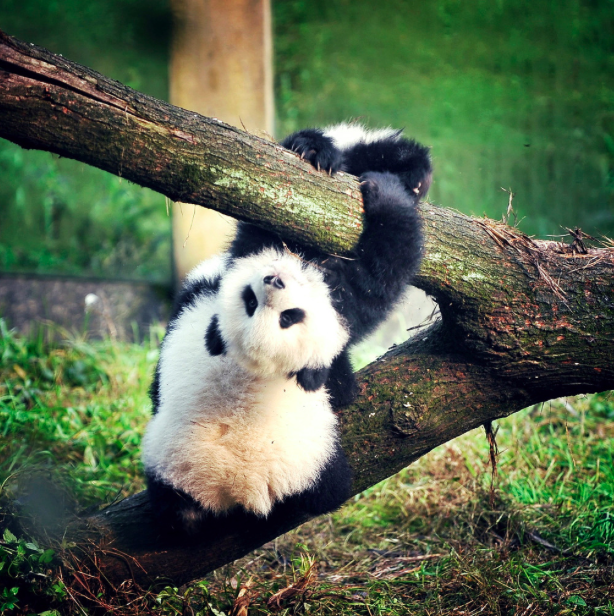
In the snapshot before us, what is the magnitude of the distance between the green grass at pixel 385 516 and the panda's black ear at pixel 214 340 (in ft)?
3.08

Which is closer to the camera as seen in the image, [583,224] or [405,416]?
[405,416]

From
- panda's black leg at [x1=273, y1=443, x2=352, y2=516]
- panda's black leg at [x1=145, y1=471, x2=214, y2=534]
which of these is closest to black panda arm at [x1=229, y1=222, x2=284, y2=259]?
panda's black leg at [x1=273, y1=443, x2=352, y2=516]

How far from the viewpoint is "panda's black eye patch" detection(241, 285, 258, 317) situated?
199 cm

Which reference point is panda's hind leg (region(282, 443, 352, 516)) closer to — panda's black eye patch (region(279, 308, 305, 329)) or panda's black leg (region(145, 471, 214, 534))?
panda's black leg (region(145, 471, 214, 534))

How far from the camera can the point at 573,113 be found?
6.32 m

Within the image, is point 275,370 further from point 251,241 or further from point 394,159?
point 394,159

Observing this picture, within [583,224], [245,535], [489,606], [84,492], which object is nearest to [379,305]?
[245,535]

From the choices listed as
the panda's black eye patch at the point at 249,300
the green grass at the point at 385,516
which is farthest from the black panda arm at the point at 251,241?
the green grass at the point at 385,516

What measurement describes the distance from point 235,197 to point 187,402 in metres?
0.77

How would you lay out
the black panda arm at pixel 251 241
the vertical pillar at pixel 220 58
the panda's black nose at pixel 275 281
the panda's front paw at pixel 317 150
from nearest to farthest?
the panda's black nose at pixel 275 281 < the panda's front paw at pixel 317 150 < the black panda arm at pixel 251 241 < the vertical pillar at pixel 220 58

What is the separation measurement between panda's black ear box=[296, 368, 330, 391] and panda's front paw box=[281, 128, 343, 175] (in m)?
0.72

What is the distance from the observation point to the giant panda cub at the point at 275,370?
79.7 inches

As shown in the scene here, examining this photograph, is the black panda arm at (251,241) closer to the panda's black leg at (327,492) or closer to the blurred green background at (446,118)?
the panda's black leg at (327,492)

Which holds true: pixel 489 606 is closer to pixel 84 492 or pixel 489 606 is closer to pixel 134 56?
pixel 84 492
